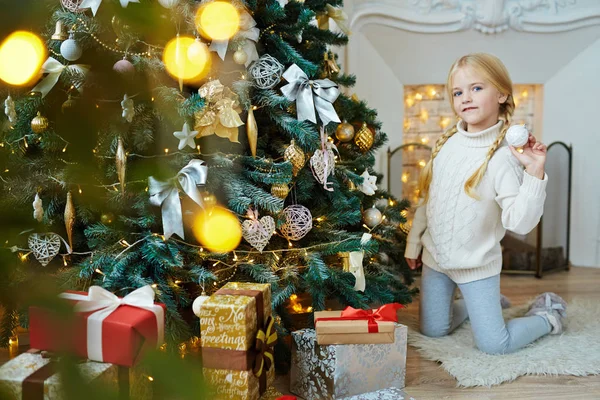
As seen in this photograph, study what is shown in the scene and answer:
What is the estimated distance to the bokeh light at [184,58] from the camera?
1.32 meters

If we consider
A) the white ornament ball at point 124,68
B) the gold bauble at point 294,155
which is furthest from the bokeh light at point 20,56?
the gold bauble at point 294,155

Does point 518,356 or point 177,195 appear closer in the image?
Result: point 177,195

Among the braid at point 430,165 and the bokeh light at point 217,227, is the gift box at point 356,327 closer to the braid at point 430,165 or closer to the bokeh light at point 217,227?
the bokeh light at point 217,227

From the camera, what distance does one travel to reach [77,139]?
0.31 m

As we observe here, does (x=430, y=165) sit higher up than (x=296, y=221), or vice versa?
(x=430, y=165)

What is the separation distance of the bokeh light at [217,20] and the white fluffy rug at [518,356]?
3.62ft

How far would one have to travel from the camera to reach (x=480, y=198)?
165 cm

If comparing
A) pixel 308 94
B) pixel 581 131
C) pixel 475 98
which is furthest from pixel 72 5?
pixel 581 131

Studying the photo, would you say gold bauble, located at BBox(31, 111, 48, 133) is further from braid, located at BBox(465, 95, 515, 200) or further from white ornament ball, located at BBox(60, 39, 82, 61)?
braid, located at BBox(465, 95, 515, 200)

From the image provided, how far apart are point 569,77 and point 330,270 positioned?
6.20 feet

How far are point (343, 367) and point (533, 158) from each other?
76 cm

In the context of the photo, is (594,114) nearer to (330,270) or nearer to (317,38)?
(317,38)

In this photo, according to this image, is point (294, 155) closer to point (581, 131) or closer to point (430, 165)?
point (430, 165)

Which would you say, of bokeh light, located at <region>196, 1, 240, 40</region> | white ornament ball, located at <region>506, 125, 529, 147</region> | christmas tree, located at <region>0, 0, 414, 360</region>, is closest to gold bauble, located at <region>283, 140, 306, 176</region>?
christmas tree, located at <region>0, 0, 414, 360</region>
